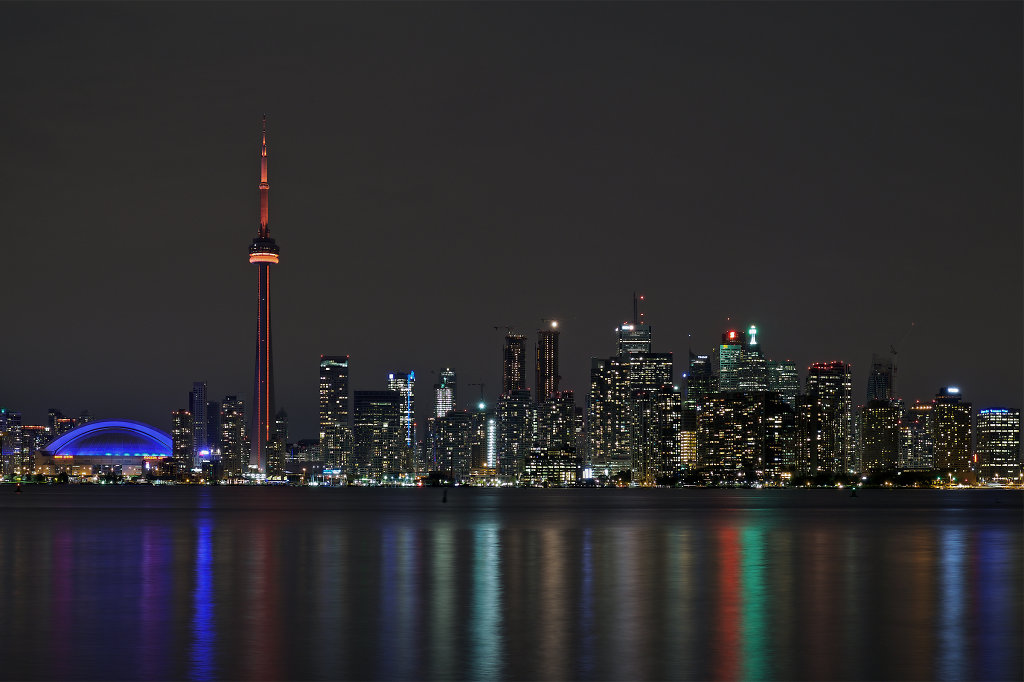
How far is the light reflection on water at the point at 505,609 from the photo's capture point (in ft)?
106

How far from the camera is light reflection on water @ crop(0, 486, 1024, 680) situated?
32.3 metres

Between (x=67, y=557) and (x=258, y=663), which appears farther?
(x=67, y=557)

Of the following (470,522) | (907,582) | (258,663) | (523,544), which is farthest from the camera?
(470,522)

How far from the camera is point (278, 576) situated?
59250mm

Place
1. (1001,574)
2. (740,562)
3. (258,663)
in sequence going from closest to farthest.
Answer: (258,663) < (1001,574) < (740,562)

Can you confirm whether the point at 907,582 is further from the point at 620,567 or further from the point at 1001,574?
the point at 620,567

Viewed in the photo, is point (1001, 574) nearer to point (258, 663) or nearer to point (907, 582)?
point (907, 582)

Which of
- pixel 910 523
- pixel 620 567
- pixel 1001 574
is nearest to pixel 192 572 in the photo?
pixel 620 567

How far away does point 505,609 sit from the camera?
44438 mm

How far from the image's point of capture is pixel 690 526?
12019 centimetres

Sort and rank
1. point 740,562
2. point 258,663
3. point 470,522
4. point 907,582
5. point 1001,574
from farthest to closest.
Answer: point 470,522 → point 740,562 → point 1001,574 → point 907,582 → point 258,663

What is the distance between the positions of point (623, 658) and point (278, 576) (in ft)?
95.6

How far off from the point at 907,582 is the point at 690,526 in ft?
206

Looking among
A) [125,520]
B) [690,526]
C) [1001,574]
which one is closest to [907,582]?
[1001,574]
